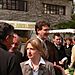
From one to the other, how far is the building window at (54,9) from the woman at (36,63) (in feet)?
103

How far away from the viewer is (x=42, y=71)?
4.63 m

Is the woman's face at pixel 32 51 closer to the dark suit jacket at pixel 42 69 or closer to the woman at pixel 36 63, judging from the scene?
the woman at pixel 36 63

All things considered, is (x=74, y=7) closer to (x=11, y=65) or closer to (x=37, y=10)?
(x=37, y=10)

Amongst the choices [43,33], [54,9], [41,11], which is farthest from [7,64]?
[54,9]

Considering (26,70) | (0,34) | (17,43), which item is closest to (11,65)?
(0,34)

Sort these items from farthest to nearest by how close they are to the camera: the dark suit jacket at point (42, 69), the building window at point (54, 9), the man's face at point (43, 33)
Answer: the building window at point (54, 9)
the man's face at point (43, 33)
the dark suit jacket at point (42, 69)

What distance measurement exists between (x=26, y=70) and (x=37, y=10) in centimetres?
2988

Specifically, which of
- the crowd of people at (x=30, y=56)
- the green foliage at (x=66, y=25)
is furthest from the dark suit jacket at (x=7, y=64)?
the green foliage at (x=66, y=25)

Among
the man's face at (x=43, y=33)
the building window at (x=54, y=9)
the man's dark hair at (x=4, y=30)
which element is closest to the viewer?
the man's dark hair at (x=4, y=30)

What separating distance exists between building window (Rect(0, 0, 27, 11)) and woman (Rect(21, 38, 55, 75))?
27.3m

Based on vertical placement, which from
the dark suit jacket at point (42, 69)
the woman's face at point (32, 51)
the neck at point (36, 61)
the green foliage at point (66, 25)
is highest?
the woman's face at point (32, 51)

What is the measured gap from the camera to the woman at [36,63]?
15.2ft

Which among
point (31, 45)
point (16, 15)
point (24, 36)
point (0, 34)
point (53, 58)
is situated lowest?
point (24, 36)

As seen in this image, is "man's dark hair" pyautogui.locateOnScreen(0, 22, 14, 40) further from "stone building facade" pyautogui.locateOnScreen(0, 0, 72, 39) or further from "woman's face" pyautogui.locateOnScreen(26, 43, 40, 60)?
"stone building facade" pyautogui.locateOnScreen(0, 0, 72, 39)
